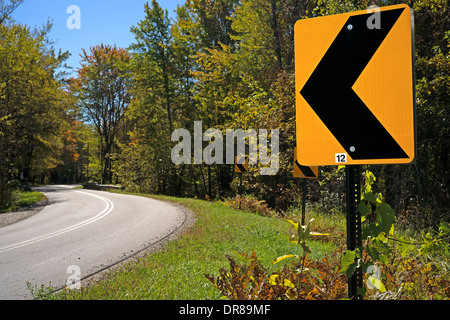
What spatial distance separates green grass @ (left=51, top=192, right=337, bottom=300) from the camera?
4004mm

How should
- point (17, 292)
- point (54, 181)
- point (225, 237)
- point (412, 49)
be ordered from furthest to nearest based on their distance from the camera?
point (54, 181) < point (225, 237) < point (17, 292) < point (412, 49)

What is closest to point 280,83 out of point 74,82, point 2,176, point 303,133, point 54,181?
point 303,133

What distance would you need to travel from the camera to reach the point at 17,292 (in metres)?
4.67

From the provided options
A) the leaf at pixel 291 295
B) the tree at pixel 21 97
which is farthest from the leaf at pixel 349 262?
the tree at pixel 21 97

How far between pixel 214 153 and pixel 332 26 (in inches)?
818

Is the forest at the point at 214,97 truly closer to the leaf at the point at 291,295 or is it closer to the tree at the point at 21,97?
the tree at the point at 21,97

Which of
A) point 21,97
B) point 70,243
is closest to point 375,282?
point 70,243

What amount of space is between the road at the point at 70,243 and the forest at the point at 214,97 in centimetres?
533

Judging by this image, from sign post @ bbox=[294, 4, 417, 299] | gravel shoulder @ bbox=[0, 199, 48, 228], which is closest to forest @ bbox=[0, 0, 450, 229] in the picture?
gravel shoulder @ bbox=[0, 199, 48, 228]

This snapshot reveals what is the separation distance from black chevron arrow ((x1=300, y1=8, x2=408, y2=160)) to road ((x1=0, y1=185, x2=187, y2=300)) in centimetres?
426

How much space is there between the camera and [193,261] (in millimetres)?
5371

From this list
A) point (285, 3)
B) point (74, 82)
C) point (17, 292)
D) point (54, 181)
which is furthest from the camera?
point (54, 181)

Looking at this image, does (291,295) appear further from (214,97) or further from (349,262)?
(214,97)
